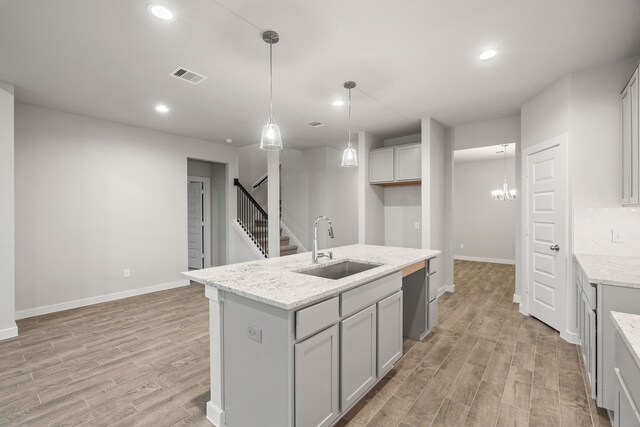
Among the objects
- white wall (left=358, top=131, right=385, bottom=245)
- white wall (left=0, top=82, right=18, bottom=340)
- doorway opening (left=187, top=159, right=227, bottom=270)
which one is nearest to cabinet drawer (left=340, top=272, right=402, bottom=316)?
white wall (left=358, top=131, right=385, bottom=245)

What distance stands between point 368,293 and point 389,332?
56cm

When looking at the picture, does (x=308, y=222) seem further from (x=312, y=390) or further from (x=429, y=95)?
(x=312, y=390)

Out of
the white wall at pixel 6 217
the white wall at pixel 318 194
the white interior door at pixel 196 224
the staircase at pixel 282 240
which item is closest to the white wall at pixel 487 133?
the white wall at pixel 318 194

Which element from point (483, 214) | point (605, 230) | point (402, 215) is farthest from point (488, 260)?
point (605, 230)

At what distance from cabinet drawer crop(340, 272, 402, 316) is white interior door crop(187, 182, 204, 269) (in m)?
5.35

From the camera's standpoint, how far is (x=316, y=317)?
1.72 metres

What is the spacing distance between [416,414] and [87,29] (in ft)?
12.2

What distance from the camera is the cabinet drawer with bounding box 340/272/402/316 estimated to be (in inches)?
77.9

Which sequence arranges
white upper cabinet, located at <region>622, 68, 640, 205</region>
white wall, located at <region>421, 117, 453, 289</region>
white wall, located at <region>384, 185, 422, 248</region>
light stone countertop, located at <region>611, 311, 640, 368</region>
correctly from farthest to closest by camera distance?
white wall, located at <region>384, 185, 422, 248</region> < white wall, located at <region>421, 117, 453, 289</region> < white upper cabinet, located at <region>622, 68, 640, 205</region> < light stone countertop, located at <region>611, 311, 640, 368</region>

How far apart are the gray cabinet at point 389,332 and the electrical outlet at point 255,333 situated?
1.03 metres

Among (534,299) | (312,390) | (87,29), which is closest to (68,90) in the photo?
(87,29)

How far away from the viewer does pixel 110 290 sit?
4.71 m

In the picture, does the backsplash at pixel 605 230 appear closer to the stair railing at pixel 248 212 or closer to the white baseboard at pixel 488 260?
the white baseboard at pixel 488 260

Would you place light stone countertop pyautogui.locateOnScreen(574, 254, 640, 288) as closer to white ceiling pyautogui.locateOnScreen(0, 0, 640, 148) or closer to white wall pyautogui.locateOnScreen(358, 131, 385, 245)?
white ceiling pyautogui.locateOnScreen(0, 0, 640, 148)
